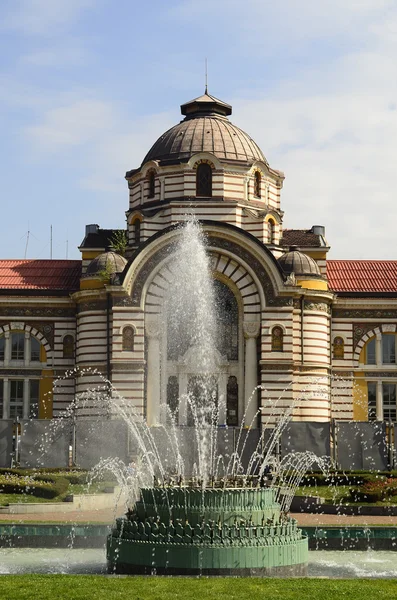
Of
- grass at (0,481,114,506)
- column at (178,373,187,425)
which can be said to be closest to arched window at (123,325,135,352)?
column at (178,373,187,425)

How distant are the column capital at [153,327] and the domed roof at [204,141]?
27.6 feet

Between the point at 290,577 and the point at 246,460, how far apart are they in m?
21.3

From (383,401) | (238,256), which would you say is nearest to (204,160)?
(238,256)

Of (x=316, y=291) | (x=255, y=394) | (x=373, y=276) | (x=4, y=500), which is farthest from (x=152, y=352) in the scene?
(x=4, y=500)

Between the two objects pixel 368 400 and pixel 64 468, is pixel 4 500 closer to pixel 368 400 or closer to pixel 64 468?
pixel 64 468

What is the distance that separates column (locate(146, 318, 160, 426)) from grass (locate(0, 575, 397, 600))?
2813 centimetres

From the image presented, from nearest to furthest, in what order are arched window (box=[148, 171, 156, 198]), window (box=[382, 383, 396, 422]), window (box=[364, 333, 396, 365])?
window (box=[382, 383, 396, 422]) → window (box=[364, 333, 396, 365]) → arched window (box=[148, 171, 156, 198])

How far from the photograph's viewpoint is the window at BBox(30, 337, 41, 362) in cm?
5003

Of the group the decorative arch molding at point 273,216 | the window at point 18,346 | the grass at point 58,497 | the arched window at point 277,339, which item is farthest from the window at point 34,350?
the grass at point 58,497

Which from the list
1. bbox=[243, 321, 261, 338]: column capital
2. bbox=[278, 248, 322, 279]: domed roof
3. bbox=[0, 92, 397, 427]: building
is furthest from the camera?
bbox=[278, 248, 322, 279]: domed roof

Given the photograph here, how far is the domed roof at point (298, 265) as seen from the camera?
154 feet

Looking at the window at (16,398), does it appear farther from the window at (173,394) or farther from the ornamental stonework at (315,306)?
the ornamental stonework at (315,306)

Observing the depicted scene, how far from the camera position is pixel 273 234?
5028 cm

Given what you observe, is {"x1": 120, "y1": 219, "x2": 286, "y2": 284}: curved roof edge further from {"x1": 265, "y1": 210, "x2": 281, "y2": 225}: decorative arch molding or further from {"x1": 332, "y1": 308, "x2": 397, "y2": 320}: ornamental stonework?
{"x1": 332, "y1": 308, "x2": 397, "y2": 320}: ornamental stonework
